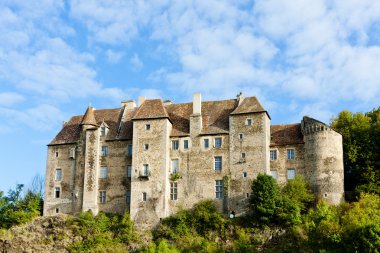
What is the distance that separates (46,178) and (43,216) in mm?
4902

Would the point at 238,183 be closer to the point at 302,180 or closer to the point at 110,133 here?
the point at 302,180

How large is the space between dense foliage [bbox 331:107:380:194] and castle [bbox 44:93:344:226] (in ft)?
10.9

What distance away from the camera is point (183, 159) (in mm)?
68500

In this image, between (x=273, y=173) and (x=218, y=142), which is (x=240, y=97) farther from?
(x=273, y=173)

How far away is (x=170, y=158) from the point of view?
68.9 m

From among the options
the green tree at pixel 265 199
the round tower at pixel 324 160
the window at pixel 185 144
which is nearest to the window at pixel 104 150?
the window at pixel 185 144

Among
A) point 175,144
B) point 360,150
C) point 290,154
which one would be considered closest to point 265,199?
point 290,154

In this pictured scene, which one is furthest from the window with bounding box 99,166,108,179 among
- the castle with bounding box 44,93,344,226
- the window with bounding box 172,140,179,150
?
the window with bounding box 172,140,179,150

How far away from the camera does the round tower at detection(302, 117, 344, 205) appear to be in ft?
210

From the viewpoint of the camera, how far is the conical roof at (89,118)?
72.9 meters

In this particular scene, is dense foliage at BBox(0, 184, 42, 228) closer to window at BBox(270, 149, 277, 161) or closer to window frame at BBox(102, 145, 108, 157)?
window frame at BBox(102, 145, 108, 157)

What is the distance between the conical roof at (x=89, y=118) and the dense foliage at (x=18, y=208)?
10.8m

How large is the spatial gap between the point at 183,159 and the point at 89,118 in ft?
43.4

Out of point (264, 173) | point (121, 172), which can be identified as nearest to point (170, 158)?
point (121, 172)
